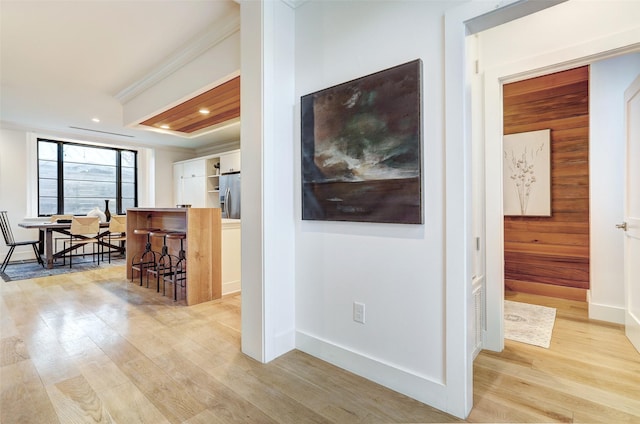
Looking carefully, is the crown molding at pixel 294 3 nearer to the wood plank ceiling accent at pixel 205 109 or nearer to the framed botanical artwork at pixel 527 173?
the wood plank ceiling accent at pixel 205 109

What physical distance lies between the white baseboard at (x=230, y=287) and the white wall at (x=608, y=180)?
148 inches

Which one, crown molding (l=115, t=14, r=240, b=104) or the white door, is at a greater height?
crown molding (l=115, t=14, r=240, b=104)

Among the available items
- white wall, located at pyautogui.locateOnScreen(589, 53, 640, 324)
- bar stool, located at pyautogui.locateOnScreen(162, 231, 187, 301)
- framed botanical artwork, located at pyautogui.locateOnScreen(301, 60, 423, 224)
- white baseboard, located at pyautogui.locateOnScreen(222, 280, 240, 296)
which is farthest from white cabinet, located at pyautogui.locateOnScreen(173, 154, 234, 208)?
white wall, located at pyautogui.locateOnScreen(589, 53, 640, 324)

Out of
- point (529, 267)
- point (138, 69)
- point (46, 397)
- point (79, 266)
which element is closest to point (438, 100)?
point (46, 397)

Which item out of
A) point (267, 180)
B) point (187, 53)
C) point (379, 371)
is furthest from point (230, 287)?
point (187, 53)

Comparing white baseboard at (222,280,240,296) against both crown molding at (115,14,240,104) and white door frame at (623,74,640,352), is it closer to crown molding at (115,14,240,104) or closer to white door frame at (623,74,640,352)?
crown molding at (115,14,240,104)

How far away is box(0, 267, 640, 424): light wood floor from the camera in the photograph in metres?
1.53

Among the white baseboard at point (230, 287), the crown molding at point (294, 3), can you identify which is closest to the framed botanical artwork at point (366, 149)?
the crown molding at point (294, 3)

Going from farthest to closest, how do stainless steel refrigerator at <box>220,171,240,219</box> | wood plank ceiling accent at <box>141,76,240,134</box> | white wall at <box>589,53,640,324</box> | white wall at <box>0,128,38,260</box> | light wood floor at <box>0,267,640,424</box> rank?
stainless steel refrigerator at <box>220,171,240,219</box>, white wall at <box>0,128,38,260</box>, wood plank ceiling accent at <box>141,76,240,134</box>, white wall at <box>589,53,640,324</box>, light wood floor at <box>0,267,640,424</box>

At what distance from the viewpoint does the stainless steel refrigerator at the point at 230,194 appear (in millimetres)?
5832

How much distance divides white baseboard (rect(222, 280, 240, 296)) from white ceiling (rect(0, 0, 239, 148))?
2.63 metres

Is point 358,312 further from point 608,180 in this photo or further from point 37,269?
point 37,269

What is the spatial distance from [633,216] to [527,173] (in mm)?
1470

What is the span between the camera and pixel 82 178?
21.5ft
